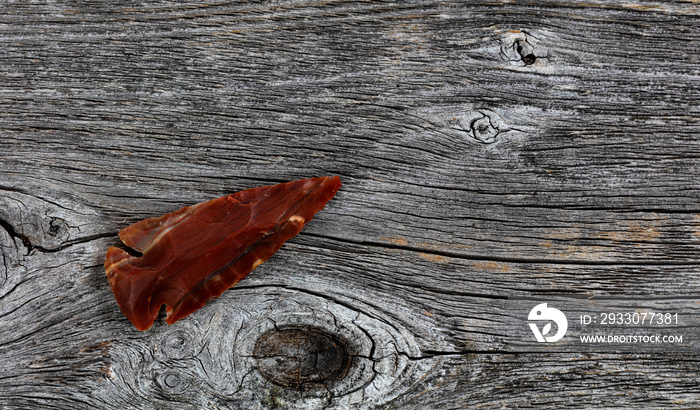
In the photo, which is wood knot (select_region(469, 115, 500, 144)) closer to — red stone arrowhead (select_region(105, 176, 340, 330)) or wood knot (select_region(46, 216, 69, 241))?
red stone arrowhead (select_region(105, 176, 340, 330))

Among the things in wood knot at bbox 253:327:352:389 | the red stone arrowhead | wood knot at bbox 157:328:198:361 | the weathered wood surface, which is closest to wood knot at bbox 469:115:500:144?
the weathered wood surface

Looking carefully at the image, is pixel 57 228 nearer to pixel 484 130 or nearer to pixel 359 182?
pixel 359 182

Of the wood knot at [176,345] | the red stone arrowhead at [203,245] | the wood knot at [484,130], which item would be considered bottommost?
the wood knot at [176,345]

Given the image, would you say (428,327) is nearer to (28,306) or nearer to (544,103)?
(544,103)

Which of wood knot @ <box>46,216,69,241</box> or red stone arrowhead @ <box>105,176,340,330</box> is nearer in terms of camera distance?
red stone arrowhead @ <box>105,176,340,330</box>

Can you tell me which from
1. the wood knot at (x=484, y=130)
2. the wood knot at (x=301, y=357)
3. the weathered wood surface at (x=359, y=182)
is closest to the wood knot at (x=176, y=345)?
the weathered wood surface at (x=359, y=182)

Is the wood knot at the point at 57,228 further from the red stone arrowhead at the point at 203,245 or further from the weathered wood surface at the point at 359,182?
the red stone arrowhead at the point at 203,245

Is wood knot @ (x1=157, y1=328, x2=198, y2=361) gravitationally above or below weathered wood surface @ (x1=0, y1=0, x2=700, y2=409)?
below

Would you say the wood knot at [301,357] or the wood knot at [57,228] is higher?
the wood knot at [57,228]

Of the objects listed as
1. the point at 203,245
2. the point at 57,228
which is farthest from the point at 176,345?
the point at 57,228
